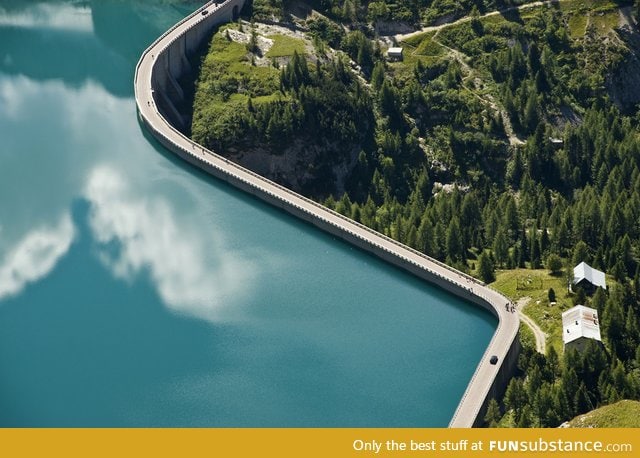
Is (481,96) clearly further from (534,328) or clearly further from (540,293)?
(534,328)

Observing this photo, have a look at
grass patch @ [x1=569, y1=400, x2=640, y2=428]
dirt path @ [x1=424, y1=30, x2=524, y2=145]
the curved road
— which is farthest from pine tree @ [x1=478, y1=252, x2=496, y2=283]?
dirt path @ [x1=424, y1=30, x2=524, y2=145]

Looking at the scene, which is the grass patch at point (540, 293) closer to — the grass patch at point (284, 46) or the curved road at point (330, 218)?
the curved road at point (330, 218)

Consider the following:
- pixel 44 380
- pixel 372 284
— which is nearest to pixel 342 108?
pixel 372 284

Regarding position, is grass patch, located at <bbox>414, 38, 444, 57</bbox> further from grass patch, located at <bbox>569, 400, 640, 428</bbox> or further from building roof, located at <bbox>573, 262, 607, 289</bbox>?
grass patch, located at <bbox>569, 400, 640, 428</bbox>

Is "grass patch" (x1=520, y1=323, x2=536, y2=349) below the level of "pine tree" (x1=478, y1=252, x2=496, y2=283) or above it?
above

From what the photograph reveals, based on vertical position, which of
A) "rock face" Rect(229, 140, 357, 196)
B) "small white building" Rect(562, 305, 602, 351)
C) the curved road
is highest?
"small white building" Rect(562, 305, 602, 351)

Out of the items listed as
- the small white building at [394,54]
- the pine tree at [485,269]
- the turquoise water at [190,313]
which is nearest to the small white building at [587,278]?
the pine tree at [485,269]
